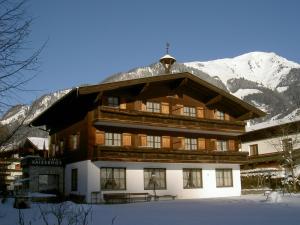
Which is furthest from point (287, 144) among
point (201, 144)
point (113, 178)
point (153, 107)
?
point (113, 178)

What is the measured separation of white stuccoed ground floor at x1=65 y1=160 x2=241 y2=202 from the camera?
92.3ft

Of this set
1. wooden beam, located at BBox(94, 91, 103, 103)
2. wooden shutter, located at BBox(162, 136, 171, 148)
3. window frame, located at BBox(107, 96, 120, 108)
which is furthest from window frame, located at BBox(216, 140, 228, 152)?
wooden beam, located at BBox(94, 91, 103, 103)

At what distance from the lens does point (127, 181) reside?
2925cm

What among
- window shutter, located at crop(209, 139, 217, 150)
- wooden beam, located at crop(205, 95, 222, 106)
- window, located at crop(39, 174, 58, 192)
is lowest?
window, located at crop(39, 174, 58, 192)

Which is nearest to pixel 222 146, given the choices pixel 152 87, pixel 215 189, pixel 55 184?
pixel 215 189

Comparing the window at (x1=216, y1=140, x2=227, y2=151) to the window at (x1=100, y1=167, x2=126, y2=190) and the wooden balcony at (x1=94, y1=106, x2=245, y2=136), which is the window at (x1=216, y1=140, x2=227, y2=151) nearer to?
the wooden balcony at (x1=94, y1=106, x2=245, y2=136)

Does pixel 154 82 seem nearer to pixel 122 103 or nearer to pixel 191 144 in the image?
pixel 122 103

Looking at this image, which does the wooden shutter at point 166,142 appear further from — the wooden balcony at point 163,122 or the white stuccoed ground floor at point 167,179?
the white stuccoed ground floor at point 167,179

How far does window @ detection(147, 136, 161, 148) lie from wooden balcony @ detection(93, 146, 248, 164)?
1.57 meters

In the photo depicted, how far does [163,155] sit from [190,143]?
4.16 meters

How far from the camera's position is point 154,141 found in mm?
31750

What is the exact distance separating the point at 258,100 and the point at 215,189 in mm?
171897

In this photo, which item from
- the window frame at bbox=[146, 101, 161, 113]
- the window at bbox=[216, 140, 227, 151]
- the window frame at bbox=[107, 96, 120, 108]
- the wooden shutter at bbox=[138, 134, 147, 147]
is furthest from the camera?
the window at bbox=[216, 140, 227, 151]

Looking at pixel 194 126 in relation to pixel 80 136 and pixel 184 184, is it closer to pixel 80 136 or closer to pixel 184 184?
pixel 184 184
